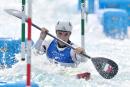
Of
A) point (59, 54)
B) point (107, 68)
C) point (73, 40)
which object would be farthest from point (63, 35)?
Answer: point (73, 40)

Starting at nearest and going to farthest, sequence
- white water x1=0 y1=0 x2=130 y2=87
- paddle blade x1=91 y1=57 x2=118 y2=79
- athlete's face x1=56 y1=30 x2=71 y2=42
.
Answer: paddle blade x1=91 y1=57 x2=118 y2=79, white water x1=0 y1=0 x2=130 y2=87, athlete's face x1=56 y1=30 x2=71 y2=42

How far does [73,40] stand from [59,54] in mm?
4512

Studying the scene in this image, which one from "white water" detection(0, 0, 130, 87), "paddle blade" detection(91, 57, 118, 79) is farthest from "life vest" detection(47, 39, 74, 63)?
"paddle blade" detection(91, 57, 118, 79)

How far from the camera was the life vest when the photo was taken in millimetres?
5371

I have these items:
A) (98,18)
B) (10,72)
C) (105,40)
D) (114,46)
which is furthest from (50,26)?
(10,72)

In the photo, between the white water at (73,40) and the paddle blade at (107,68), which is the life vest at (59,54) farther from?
the paddle blade at (107,68)

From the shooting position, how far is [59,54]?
5.40 metres

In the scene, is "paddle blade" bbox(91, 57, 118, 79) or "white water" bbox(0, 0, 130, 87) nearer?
"paddle blade" bbox(91, 57, 118, 79)

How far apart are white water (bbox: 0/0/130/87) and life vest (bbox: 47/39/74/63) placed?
10 centimetres

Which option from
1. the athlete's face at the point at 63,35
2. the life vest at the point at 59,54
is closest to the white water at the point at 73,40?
the life vest at the point at 59,54

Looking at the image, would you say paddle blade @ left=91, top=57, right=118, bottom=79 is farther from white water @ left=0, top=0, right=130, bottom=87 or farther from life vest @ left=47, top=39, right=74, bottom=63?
life vest @ left=47, top=39, right=74, bottom=63

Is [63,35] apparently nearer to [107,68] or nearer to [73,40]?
[107,68]

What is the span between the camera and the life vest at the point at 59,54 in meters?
5.37

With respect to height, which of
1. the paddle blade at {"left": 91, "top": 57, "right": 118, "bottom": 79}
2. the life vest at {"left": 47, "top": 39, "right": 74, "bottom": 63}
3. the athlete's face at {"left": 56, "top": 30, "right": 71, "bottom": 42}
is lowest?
the paddle blade at {"left": 91, "top": 57, "right": 118, "bottom": 79}
